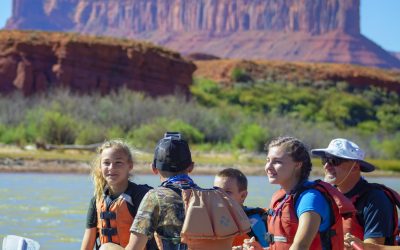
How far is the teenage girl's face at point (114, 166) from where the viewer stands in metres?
5.98

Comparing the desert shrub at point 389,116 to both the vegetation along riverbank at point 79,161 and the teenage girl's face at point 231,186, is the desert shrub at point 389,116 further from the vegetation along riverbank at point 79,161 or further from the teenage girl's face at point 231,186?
the teenage girl's face at point 231,186

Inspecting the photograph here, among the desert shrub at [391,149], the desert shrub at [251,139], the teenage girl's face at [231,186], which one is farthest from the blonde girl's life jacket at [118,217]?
the desert shrub at [391,149]

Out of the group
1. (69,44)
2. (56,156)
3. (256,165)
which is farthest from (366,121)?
(56,156)

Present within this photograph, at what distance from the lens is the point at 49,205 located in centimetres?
2298

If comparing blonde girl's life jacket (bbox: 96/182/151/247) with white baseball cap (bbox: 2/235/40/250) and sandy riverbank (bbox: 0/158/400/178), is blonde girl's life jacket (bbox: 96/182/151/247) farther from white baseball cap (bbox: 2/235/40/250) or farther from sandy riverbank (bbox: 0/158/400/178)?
sandy riverbank (bbox: 0/158/400/178)

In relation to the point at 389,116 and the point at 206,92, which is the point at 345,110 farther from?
the point at 206,92

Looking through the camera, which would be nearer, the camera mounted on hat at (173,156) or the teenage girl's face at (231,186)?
the camera mounted on hat at (173,156)

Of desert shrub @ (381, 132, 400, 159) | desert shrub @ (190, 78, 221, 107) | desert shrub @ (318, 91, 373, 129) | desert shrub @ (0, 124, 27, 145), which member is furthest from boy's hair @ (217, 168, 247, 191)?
desert shrub @ (318, 91, 373, 129)

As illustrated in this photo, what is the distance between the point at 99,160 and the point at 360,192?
1.53m

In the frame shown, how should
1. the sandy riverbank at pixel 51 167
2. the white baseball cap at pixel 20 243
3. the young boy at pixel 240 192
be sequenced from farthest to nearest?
the sandy riverbank at pixel 51 167 < the young boy at pixel 240 192 < the white baseball cap at pixel 20 243

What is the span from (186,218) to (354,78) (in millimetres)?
94673

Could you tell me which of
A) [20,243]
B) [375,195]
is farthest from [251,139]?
[20,243]

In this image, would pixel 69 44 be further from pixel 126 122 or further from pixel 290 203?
pixel 290 203

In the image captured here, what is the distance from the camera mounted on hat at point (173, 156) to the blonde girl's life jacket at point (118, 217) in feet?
2.76
